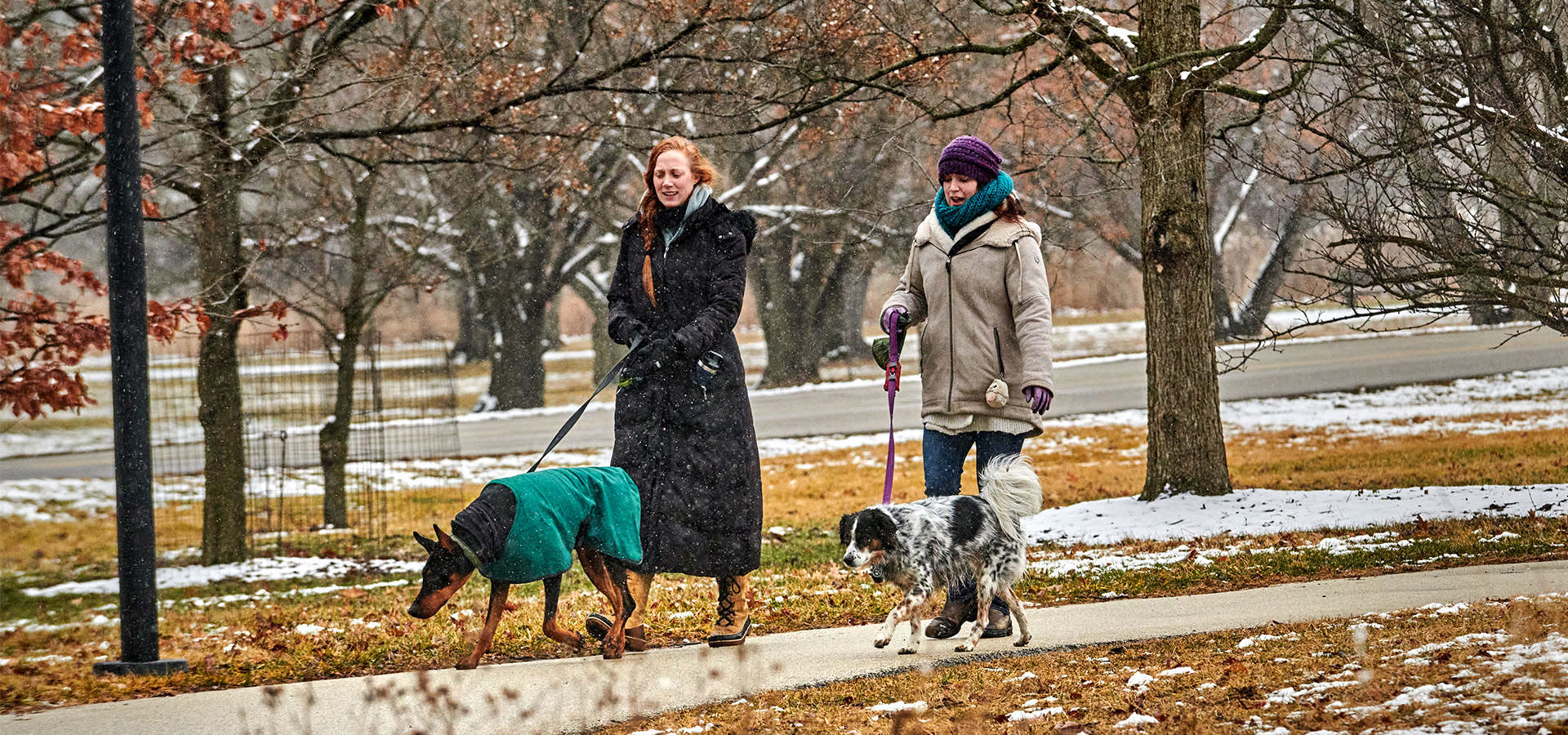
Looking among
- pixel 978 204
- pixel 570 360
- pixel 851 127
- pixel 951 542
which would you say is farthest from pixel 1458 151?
pixel 570 360

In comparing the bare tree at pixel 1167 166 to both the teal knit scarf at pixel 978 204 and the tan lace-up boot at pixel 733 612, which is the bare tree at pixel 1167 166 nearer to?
the teal knit scarf at pixel 978 204

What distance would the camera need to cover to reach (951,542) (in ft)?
18.4

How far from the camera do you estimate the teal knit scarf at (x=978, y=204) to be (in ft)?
19.9

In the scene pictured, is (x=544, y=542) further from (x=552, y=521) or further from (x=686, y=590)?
(x=686, y=590)

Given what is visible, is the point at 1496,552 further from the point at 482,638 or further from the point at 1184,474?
the point at 482,638

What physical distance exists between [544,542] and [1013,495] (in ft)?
6.77

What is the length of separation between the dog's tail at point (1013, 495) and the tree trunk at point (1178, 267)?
211 inches

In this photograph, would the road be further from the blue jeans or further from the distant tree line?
the blue jeans

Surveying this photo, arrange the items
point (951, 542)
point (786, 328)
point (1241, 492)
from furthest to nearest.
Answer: point (786, 328) → point (1241, 492) → point (951, 542)

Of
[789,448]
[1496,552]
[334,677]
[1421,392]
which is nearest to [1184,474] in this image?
[1496,552]

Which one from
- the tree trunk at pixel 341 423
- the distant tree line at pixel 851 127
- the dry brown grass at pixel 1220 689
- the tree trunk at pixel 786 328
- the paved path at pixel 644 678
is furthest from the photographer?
the tree trunk at pixel 786 328

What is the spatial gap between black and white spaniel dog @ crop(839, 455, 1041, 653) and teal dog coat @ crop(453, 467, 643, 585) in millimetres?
970

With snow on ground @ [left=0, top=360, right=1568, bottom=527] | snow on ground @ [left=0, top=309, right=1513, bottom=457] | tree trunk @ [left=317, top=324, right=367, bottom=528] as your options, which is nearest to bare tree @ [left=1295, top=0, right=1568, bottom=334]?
Answer: snow on ground @ [left=0, top=360, right=1568, bottom=527]

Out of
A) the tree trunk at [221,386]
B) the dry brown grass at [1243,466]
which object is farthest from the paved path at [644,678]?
the tree trunk at [221,386]
